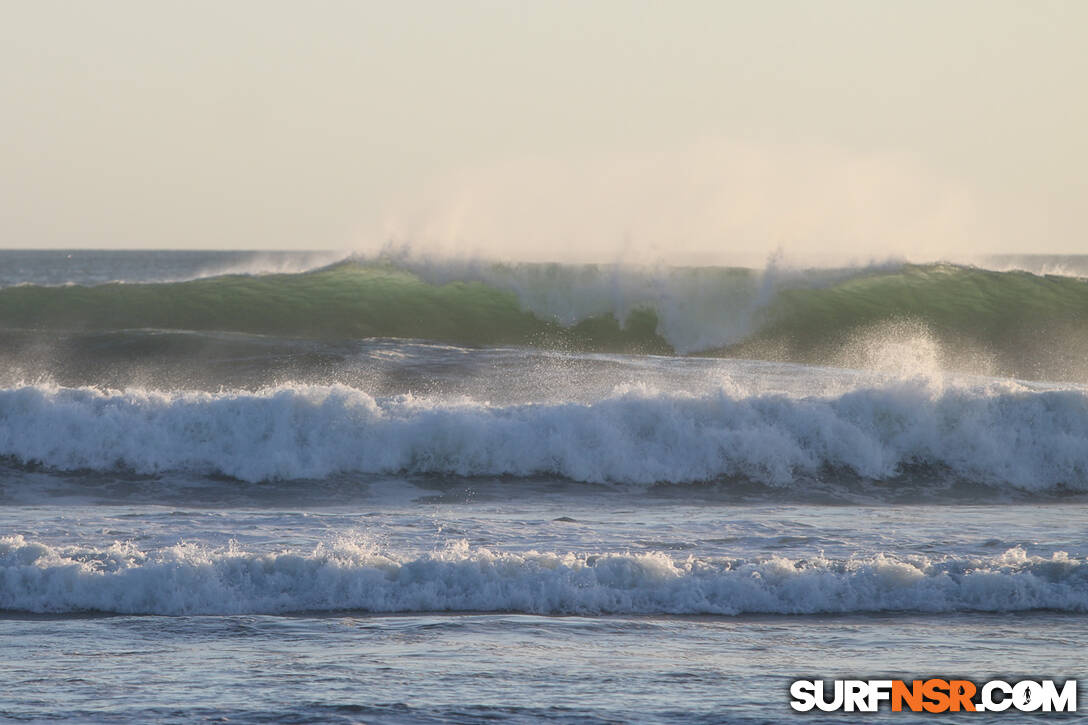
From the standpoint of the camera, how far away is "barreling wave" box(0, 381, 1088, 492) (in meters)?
14.5

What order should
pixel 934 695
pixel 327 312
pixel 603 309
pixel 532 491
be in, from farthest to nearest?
pixel 327 312, pixel 603 309, pixel 532 491, pixel 934 695

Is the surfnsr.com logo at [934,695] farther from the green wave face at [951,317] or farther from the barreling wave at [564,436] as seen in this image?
the green wave face at [951,317]

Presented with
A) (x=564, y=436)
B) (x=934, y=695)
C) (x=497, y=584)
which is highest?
Result: (x=564, y=436)

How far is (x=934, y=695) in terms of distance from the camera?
6309mm

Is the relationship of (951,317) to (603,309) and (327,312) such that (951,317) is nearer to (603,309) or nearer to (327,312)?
(603,309)

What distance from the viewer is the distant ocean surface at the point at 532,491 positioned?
22.5 ft

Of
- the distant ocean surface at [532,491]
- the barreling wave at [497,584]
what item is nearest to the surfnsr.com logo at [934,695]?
the distant ocean surface at [532,491]

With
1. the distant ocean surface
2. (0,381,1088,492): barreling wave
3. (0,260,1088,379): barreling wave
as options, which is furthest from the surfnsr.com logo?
(0,260,1088,379): barreling wave

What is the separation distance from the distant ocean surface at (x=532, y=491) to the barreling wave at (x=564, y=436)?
43 mm

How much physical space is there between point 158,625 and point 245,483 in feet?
20.2

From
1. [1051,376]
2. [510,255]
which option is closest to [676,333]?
[510,255]

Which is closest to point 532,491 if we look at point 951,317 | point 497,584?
point 497,584

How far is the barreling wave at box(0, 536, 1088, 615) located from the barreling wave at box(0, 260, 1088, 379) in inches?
570

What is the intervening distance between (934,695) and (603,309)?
61.9ft
